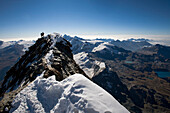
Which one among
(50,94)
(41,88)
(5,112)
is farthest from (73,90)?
(5,112)

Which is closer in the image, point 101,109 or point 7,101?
point 101,109

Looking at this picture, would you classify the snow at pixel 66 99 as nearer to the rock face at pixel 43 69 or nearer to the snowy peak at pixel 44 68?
the rock face at pixel 43 69

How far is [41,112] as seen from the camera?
10.6 m

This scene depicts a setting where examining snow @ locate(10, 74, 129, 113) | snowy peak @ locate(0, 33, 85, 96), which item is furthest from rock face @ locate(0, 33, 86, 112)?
snow @ locate(10, 74, 129, 113)

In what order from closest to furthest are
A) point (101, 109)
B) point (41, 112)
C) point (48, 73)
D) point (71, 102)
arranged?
point (101, 109), point (71, 102), point (41, 112), point (48, 73)

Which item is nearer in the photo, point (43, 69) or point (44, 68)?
point (43, 69)

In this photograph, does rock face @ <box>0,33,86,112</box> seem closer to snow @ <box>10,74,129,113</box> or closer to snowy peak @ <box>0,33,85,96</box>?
snowy peak @ <box>0,33,85,96</box>

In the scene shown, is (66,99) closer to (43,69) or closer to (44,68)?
(43,69)

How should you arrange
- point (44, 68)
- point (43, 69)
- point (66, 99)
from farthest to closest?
point (44, 68)
point (43, 69)
point (66, 99)

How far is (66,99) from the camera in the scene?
1045 centimetres

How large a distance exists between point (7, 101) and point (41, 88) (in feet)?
12.6

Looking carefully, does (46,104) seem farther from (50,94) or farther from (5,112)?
(5,112)

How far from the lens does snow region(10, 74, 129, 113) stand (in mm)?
9094

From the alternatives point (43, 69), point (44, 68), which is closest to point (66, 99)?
point (43, 69)
